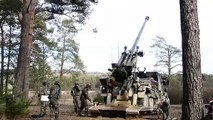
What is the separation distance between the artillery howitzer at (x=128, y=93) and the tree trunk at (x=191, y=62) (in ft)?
30.6

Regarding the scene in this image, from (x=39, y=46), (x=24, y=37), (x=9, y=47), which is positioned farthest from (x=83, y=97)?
(x=39, y=46)

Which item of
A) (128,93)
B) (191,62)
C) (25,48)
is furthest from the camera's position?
(25,48)

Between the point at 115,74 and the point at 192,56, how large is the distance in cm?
1128

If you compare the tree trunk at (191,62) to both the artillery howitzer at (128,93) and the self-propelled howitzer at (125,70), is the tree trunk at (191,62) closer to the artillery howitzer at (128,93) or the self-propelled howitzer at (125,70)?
the artillery howitzer at (128,93)

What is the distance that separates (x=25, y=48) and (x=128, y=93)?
17.7 feet

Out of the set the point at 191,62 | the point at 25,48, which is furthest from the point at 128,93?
the point at 191,62

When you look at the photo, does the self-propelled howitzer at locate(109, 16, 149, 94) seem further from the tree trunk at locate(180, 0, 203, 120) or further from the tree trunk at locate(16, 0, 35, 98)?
the tree trunk at locate(180, 0, 203, 120)

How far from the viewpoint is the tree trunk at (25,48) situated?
75.8 ft

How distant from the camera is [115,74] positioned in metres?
22.4

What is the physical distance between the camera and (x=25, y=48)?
23281 millimetres

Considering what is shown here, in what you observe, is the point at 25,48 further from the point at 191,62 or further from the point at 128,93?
the point at 191,62

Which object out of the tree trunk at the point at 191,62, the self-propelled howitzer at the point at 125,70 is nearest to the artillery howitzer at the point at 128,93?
the self-propelled howitzer at the point at 125,70

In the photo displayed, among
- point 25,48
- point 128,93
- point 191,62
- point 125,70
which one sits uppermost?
point 25,48

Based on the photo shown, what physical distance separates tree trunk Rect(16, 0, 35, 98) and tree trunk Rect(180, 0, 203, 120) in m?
12.8
